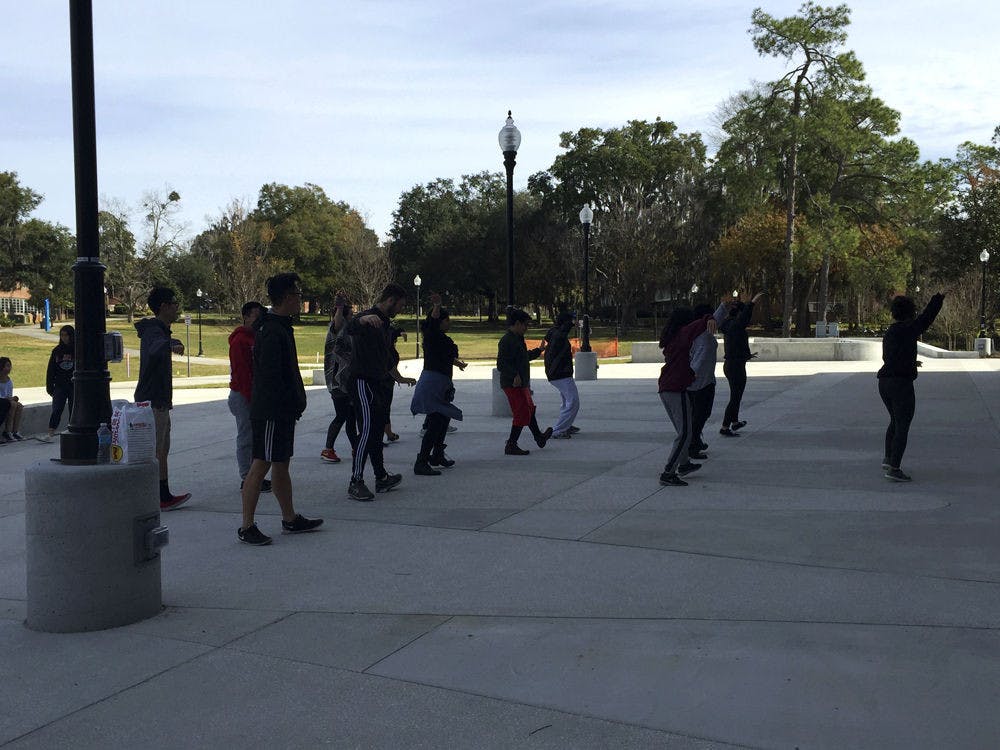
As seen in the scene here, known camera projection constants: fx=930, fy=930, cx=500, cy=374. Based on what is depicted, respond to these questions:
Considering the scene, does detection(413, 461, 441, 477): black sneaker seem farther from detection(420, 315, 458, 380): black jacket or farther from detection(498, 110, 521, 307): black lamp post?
detection(498, 110, 521, 307): black lamp post

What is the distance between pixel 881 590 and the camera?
16.8 feet

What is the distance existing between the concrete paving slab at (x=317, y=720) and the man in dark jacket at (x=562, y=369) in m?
7.75

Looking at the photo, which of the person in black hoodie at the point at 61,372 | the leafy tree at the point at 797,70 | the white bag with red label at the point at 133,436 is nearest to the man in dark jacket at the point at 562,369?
the person in black hoodie at the point at 61,372

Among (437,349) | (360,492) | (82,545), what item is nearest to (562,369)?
(437,349)

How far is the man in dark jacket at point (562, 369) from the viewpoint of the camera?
1146cm

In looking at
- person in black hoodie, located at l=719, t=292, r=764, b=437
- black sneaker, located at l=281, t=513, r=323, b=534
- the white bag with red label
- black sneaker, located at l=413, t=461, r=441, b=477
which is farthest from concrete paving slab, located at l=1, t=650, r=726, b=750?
person in black hoodie, located at l=719, t=292, r=764, b=437

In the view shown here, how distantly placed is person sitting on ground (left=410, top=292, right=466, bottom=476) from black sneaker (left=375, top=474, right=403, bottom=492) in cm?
79

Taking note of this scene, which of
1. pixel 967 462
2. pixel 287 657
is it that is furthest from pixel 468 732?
pixel 967 462

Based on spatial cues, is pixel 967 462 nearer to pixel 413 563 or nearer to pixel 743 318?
pixel 743 318

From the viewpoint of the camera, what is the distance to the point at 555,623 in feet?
15.3

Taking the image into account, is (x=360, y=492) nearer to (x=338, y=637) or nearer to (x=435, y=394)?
(x=435, y=394)

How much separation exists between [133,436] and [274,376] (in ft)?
5.34

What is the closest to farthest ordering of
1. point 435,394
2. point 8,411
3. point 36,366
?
1. point 435,394
2. point 8,411
3. point 36,366

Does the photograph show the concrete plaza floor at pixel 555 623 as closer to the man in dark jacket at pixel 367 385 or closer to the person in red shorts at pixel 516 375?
the man in dark jacket at pixel 367 385
